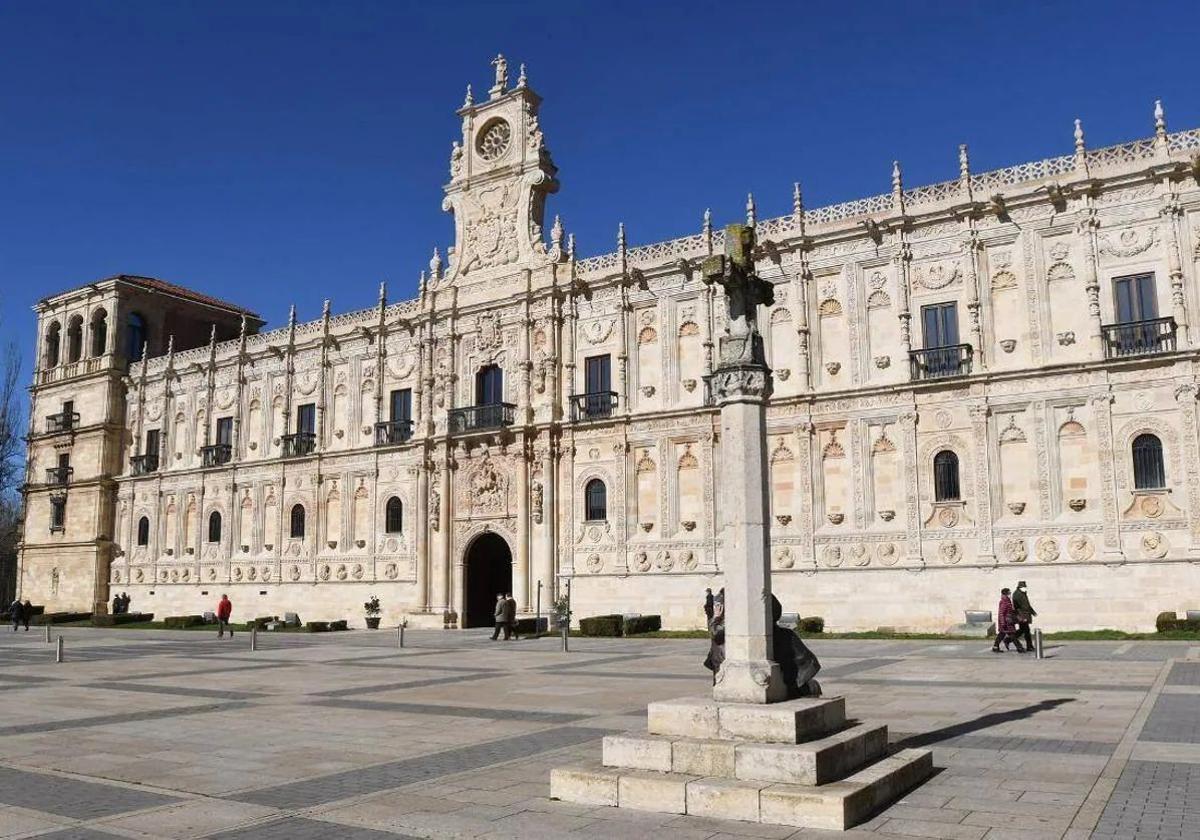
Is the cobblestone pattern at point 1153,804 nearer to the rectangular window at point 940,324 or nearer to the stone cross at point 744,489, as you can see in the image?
the stone cross at point 744,489

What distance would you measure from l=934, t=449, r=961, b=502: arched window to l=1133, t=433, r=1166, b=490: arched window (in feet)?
16.3

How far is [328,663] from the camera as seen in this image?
25.2 m

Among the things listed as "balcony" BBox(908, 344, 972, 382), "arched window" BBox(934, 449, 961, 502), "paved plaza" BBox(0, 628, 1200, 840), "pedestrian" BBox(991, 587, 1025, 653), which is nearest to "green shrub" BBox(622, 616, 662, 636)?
"paved plaza" BBox(0, 628, 1200, 840)

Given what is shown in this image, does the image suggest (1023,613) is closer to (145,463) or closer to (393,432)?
(393,432)

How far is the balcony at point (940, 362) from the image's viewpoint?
104 ft

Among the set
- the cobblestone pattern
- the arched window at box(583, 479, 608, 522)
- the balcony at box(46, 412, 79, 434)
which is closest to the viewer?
the cobblestone pattern

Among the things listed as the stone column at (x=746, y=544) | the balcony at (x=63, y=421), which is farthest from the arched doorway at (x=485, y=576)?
the stone column at (x=746, y=544)

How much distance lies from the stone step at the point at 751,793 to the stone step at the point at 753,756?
10cm

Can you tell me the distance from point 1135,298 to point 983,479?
6806 mm

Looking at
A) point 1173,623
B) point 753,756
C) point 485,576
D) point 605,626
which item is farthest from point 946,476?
point 753,756

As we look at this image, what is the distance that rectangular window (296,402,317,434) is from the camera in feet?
161

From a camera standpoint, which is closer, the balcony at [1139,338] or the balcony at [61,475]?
the balcony at [1139,338]

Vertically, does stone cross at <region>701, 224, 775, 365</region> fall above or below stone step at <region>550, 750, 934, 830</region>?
above

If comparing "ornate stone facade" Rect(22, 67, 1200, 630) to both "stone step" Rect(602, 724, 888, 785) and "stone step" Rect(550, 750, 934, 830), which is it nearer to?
"stone step" Rect(602, 724, 888, 785)
